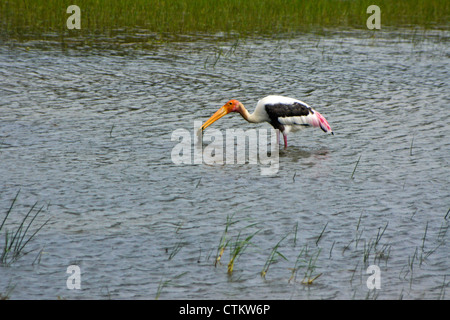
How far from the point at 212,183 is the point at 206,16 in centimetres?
1647

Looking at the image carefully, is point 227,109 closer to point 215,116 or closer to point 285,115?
point 215,116

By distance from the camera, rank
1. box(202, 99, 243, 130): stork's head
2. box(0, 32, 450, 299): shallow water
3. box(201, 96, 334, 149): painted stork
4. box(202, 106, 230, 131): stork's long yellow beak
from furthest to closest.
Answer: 1. box(202, 106, 230, 131): stork's long yellow beak
2. box(202, 99, 243, 130): stork's head
3. box(201, 96, 334, 149): painted stork
4. box(0, 32, 450, 299): shallow water

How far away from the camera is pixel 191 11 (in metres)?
26.4

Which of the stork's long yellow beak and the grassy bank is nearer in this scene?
the stork's long yellow beak

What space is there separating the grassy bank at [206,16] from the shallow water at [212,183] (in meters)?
4.46

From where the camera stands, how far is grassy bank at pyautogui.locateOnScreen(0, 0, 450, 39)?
23.4 meters

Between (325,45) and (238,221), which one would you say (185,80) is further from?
(238,221)

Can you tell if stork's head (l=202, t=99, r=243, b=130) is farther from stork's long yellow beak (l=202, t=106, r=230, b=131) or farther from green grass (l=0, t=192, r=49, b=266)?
green grass (l=0, t=192, r=49, b=266)

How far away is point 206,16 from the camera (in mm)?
25812

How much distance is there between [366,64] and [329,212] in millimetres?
11299

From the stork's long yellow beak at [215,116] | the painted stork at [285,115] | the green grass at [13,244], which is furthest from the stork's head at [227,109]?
the green grass at [13,244]

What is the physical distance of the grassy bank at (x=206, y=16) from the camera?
2342 centimetres

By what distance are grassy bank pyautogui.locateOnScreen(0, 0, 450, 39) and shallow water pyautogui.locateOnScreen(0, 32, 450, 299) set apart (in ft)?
14.6

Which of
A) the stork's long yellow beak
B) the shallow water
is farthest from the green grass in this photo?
the stork's long yellow beak
